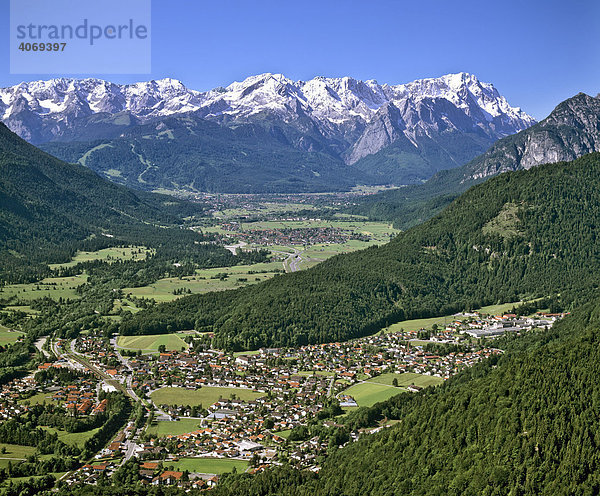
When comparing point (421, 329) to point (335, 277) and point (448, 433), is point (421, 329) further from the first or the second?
point (448, 433)

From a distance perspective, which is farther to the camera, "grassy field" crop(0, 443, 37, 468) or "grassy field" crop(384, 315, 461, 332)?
"grassy field" crop(384, 315, 461, 332)

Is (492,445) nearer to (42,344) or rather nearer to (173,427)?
(173,427)

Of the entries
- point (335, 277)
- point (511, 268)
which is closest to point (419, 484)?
point (335, 277)

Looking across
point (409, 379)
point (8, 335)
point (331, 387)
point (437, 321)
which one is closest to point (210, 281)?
point (8, 335)

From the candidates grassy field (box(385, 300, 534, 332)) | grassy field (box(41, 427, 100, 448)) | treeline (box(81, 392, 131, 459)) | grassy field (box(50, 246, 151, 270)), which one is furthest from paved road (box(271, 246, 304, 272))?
grassy field (box(41, 427, 100, 448))

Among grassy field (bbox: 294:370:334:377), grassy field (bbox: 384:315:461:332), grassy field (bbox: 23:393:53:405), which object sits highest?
grassy field (bbox: 384:315:461:332)

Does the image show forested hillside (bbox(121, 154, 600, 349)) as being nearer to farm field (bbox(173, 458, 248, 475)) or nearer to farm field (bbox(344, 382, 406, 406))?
farm field (bbox(344, 382, 406, 406))

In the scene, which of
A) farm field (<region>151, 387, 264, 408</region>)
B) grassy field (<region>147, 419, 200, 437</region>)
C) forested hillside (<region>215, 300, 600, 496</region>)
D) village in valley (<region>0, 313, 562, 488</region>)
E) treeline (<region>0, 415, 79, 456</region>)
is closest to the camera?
forested hillside (<region>215, 300, 600, 496</region>)
